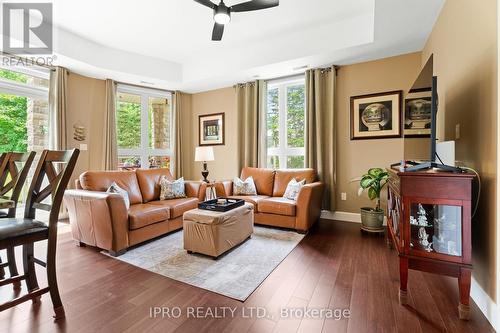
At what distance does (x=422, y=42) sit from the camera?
3150 millimetres

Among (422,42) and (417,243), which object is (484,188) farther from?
(422,42)

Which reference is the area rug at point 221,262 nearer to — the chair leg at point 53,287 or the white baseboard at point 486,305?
the chair leg at point 53,287

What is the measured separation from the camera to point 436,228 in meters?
1.70

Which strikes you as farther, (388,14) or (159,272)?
(388,14)

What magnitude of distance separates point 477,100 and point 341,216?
2.57m

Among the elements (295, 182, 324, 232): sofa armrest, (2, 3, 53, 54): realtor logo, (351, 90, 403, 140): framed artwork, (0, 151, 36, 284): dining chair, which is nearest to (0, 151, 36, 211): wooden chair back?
(0, 151, 36, 284): dining chair

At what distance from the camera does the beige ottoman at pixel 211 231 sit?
2.39 metres

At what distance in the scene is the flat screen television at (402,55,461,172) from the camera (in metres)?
1.73

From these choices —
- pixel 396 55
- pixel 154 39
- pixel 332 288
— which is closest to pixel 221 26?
pixel 154 39

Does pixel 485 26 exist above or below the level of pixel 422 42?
below

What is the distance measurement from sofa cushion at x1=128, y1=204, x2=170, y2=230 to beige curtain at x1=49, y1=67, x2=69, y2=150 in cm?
Result: 214

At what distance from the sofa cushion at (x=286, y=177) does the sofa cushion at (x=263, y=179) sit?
9cm

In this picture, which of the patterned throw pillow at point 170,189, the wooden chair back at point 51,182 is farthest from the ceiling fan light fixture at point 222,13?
the patterned throw pillow at point 170,189

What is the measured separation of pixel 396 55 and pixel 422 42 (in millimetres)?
400
